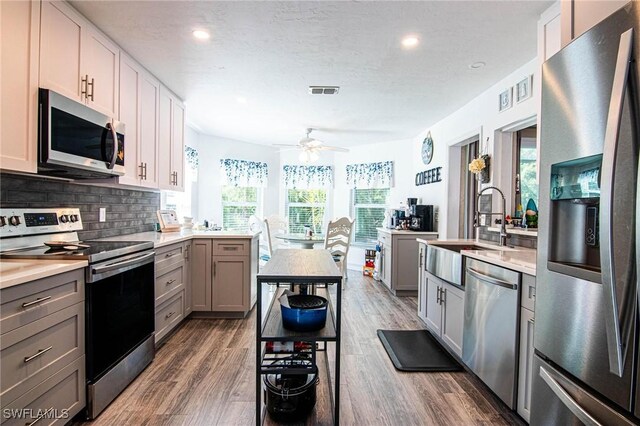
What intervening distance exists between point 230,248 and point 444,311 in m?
2.15

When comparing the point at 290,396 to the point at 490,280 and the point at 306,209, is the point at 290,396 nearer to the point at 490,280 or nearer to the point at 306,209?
the point at 490,280

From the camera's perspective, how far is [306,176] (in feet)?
21.9

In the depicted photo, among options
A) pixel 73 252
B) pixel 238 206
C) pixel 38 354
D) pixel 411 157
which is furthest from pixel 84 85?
pixel 411 157

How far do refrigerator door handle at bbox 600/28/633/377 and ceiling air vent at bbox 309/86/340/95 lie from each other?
105 inches

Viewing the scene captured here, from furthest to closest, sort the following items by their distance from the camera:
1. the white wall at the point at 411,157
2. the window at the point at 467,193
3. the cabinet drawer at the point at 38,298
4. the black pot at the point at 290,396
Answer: the window at the point at 467,193
the white wall at the point at 411,157
the black pot at the point at 290,396
the cabinet drawer at the point at 38,298

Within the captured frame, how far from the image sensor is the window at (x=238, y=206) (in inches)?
238

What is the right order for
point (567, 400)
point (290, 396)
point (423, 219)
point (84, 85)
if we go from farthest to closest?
point (423, 219) < point (84, 85) < point (290, 396) < point (567, 400)

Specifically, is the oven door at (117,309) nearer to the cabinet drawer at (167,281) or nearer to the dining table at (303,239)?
the cabinet drawer at (167,281)

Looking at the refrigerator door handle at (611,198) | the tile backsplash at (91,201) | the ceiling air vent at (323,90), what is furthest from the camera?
the ceiling air vent at (323,90)

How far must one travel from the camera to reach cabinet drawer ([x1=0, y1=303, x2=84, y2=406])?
1340mm

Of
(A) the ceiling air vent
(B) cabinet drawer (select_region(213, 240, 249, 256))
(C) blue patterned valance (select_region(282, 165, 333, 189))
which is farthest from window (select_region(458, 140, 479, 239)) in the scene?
(C) blue patterned valance (select_region(282, 165, 333, 189))

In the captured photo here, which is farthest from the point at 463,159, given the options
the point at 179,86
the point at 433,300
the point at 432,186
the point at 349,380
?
the point at 179,86

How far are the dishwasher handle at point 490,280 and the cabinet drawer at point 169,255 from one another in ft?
7.88

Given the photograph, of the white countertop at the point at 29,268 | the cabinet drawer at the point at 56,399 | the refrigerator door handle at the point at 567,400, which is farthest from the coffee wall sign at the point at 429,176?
the cabinet drawer at the point at 56,399
